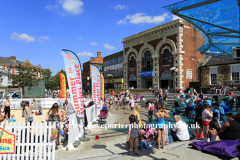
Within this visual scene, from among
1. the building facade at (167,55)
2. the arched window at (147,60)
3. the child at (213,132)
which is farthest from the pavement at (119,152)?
the arched window at (147,60)

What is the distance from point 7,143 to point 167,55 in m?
23.7

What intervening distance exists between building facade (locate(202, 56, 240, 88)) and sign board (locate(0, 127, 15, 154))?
23.1 meters

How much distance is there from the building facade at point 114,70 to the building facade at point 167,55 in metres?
6.93

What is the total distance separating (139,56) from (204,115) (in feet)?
77.0

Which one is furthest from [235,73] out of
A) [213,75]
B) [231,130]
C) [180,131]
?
[180,131]

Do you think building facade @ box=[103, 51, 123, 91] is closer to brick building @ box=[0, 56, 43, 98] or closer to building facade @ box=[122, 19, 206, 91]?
building facade @ box=[122, 19, 206, 91]

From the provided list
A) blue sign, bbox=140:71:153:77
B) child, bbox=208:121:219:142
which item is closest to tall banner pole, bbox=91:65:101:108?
child, bbox=208:121:219:142

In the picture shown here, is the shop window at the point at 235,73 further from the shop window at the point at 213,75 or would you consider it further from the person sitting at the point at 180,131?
the person sitting at the point at 180,131

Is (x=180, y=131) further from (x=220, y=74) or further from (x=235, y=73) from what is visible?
(x=220, y=74)

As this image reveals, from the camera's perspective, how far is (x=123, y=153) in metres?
5.59

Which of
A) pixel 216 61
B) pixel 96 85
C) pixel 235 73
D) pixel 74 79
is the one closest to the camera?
pixel 74 79

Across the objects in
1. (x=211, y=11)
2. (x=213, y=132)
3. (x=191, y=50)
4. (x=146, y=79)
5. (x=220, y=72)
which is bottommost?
(x=213, y=132)

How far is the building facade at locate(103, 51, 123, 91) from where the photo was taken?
124 ft

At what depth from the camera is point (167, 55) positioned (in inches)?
1003
